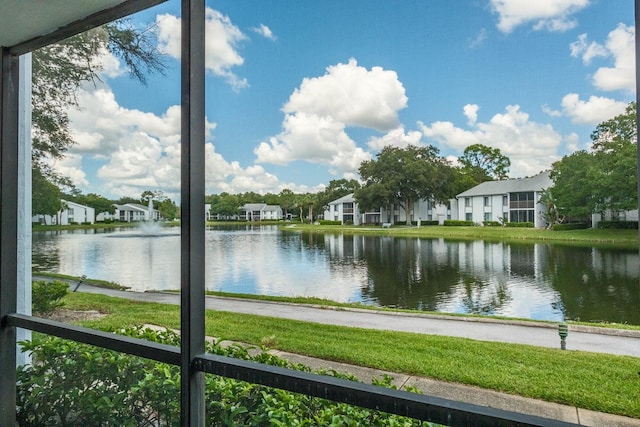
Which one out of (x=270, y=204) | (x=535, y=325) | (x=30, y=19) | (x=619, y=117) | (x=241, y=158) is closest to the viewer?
(x=30, y=19)

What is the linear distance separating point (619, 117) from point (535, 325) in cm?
135

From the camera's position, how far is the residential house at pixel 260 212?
11.9 ft

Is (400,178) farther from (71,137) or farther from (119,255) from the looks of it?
(71,137)

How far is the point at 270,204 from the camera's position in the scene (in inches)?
148

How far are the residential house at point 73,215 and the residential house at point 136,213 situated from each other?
1.27 feet

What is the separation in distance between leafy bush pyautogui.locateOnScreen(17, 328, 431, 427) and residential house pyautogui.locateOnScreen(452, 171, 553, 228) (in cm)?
135

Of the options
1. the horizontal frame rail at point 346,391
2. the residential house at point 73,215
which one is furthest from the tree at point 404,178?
the residential house at point 73,215

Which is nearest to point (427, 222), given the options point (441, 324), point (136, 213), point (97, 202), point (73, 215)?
point (441, 324)

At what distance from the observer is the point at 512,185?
8.18 ft

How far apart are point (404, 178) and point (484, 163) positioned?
1.87 feet

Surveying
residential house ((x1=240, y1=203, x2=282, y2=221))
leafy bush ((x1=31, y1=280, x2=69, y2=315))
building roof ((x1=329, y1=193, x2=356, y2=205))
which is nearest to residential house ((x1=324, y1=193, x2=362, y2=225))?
building roof ((x1=329, y1=193, x2=356, y2=205))

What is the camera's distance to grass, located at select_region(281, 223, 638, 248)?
1.86 metres

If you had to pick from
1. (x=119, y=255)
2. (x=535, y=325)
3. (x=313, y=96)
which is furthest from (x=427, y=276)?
(x=119, y=255)

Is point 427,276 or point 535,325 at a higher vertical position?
point 427,276
